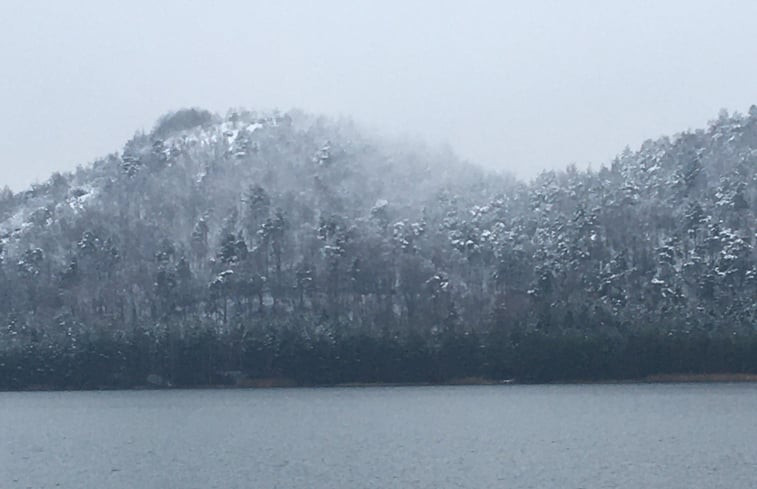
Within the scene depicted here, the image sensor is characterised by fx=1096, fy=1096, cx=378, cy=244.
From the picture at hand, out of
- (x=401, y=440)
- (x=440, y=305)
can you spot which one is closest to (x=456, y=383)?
(x=440, y=305)

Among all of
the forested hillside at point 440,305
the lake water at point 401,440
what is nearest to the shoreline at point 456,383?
the forested hillside at point 440,305

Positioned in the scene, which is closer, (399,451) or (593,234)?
(399,451)

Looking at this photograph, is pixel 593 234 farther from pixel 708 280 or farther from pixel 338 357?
pixel 338 357

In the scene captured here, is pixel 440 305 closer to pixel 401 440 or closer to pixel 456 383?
pixel 456 383

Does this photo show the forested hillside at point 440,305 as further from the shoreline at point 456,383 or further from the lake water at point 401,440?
the lake water at point 401,440

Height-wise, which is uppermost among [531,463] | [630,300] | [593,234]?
[593,234]

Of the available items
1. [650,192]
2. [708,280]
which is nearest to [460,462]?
[708,280]

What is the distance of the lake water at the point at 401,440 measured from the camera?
5009 centimetres

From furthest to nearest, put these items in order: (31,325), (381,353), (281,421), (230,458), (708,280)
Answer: (31,325) < (708,280) < (381,353) < (281,421) < (230,458)

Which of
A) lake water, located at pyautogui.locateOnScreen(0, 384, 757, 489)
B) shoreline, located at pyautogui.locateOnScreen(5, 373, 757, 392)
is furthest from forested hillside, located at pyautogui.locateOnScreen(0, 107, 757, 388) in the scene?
lake water, located at pyautogui.locateOnScreen(0, 384, 757, 489)

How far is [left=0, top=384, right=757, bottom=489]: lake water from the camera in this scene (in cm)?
5009

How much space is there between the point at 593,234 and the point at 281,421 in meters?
103

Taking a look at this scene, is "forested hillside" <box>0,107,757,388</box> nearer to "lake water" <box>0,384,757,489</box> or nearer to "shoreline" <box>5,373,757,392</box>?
"shoreline" <box>5,373,757,392</box>

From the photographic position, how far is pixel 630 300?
150250 mm
